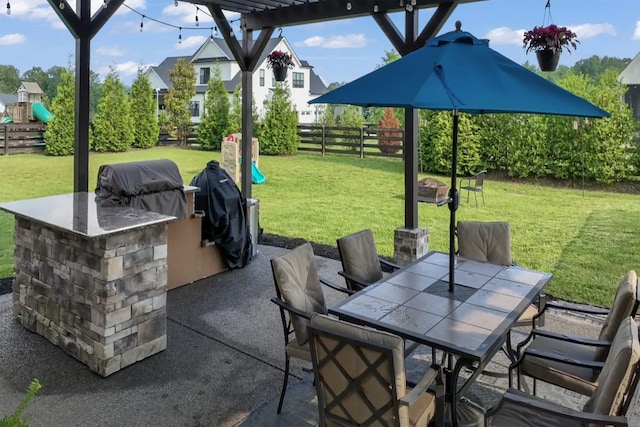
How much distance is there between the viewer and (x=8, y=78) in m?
7.89

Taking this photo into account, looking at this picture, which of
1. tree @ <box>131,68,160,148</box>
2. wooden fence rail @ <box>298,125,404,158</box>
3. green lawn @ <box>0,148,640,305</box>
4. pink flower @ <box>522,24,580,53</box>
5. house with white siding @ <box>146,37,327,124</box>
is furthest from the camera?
house with white siding @ <box>146,37,327,124</box>

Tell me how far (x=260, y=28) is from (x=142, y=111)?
862 cm

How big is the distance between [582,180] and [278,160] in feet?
26.1

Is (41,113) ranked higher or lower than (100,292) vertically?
higher

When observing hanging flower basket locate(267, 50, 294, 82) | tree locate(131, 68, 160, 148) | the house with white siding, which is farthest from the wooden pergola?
the house with white siding

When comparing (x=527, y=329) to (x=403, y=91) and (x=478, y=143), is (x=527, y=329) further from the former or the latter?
(x=478, y=143)

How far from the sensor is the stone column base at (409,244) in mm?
5117

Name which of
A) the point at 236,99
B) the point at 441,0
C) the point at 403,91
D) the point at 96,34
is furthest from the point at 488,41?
the point at 236,99

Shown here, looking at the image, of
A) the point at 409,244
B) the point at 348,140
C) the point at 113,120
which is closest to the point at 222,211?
the point at 409,244

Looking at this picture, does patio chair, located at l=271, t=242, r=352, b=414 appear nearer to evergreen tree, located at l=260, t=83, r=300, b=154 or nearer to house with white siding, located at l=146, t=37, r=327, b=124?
evergreen tree, located at l=260, t=83, r=300, b=154

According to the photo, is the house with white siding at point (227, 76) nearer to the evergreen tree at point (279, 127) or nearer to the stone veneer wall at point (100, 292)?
the evergreen tree at point (279, 127)

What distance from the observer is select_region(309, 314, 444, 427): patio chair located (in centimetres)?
187

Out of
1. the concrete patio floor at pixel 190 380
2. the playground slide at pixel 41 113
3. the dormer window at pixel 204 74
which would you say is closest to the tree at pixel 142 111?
the playground slide at pixel 41 113

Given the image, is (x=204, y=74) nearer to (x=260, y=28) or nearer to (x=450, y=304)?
(x=260, y=28)
